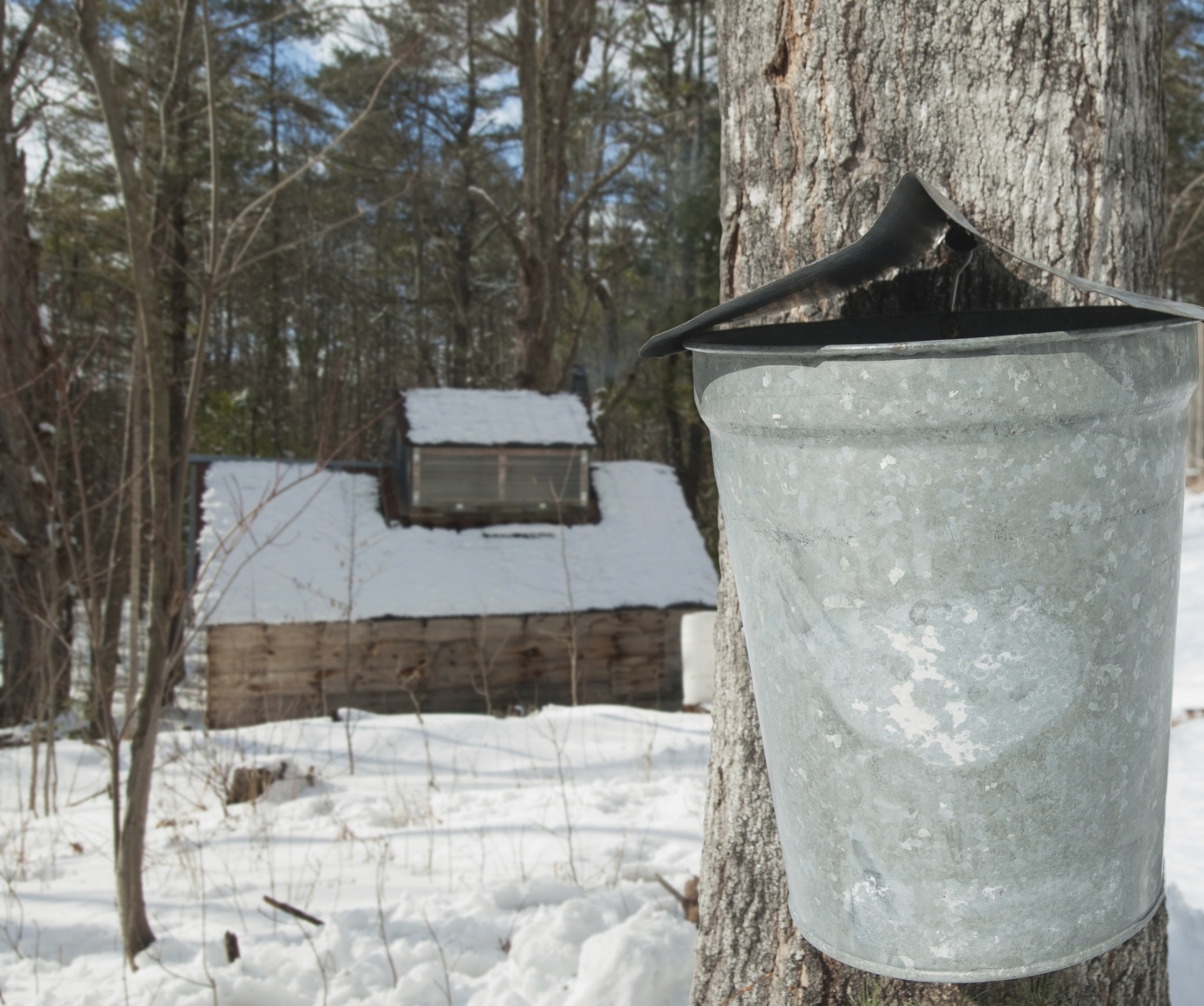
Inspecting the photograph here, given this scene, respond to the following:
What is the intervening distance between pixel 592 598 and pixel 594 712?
439 cm

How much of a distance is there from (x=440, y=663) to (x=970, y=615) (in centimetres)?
994

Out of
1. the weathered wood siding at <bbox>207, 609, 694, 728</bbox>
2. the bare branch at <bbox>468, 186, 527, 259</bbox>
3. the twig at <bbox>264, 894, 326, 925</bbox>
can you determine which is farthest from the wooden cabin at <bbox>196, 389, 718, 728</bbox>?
the twig at <bbox>264, 894, 326, 925</bbox>

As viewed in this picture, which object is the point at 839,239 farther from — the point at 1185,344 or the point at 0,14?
the point at 0,14

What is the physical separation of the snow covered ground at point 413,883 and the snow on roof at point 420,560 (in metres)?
4.72

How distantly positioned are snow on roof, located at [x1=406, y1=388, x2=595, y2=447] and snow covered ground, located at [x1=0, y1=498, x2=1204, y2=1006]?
21.1ft

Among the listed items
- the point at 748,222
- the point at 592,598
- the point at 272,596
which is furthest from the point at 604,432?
the point at 748,222

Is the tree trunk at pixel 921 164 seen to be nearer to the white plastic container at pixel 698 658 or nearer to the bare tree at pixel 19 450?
the white plastic container at pixel 698 658

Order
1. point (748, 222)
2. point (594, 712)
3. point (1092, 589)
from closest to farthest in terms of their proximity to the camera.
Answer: point (1092, 589) → point (748, 222) → point (594, 712)

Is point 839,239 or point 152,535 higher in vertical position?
point 839,239

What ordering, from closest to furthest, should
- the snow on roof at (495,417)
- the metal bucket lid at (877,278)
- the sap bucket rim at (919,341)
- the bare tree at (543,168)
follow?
the sap bucket rim at (919,341), the metal bucket lid at (877,278), the snow on roof at (495,417), the bare tree at (543,168)

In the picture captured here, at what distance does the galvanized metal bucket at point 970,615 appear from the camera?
1109mm

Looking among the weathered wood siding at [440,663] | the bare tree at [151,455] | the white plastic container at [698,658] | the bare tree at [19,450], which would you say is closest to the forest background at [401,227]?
the bare tree at [19,450]

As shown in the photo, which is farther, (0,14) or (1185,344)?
(0,14)

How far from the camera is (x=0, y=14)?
301 inches
